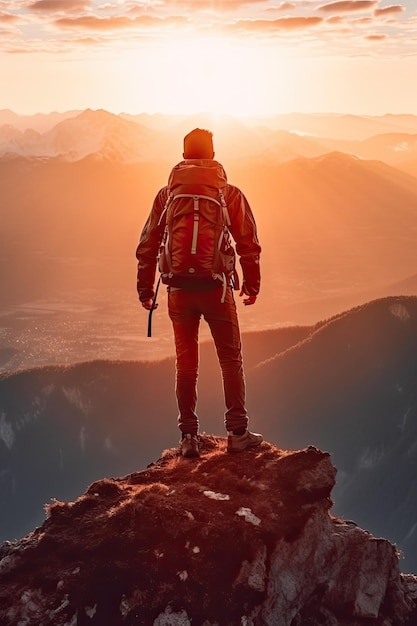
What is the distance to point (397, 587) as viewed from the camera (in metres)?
9.48

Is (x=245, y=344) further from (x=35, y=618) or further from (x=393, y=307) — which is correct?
(x=35, y=618)

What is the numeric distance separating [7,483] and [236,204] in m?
97.0

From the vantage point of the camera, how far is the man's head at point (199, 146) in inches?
406

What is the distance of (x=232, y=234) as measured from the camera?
34.7 ft

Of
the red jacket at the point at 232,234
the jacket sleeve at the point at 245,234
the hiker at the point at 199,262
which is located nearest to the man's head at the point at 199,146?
the hiker at the point at 199,262

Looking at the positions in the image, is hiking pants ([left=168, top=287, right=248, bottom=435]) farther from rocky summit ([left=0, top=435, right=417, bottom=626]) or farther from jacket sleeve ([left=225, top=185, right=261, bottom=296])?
rocky summit ([left=0, top=435, right=417, bottom=626])

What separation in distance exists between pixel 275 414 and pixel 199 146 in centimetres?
7333

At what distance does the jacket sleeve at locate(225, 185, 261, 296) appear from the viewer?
33.6 ft

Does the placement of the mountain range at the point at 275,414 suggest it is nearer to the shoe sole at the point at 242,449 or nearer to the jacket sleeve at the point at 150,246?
the shoe sole at the point at 242,449

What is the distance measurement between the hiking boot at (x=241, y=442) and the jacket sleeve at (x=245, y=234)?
2.07m

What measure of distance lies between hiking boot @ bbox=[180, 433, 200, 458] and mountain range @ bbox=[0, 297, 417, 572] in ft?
193

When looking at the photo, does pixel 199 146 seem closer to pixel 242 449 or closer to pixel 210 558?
pixel 242 449

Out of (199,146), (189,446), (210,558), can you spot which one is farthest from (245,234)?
(210,558)

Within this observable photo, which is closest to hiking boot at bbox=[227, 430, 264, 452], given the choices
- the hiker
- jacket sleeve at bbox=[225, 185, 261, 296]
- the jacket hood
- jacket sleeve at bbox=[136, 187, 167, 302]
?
the hiker
